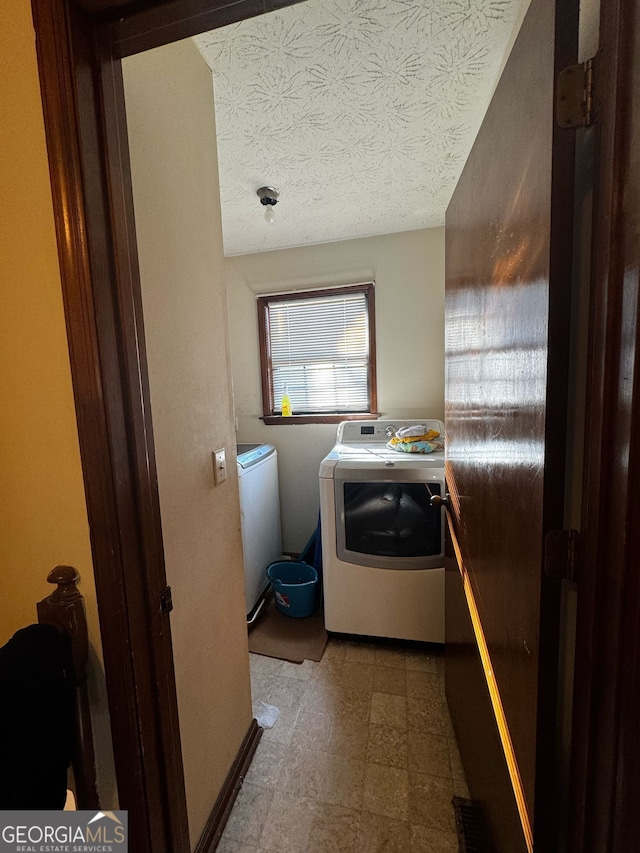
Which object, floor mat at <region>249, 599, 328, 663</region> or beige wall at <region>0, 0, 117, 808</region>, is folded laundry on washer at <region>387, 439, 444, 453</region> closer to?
floor mat at <region>249, 599, 328, 663</region>

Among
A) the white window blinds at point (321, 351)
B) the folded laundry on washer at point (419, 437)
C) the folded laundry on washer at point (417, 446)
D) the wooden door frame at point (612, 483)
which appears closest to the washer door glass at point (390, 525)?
the folded laundry on washer at point (417, 446)

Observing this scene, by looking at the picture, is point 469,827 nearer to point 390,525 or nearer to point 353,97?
point 390,525

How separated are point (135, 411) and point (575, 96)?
0.87m

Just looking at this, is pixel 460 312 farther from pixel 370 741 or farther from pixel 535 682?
pixel 370 741

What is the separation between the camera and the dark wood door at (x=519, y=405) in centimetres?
51

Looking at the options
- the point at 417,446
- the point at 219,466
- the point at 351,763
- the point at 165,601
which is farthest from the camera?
the point at 417,446

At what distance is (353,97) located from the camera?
4.07ft

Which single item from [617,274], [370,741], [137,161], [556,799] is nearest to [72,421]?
[137,161]

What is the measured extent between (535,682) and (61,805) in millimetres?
887

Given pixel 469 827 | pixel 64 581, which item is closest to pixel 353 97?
pixel 64 581

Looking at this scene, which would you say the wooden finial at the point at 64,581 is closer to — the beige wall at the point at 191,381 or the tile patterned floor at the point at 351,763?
the beige wall at the point at 191,381

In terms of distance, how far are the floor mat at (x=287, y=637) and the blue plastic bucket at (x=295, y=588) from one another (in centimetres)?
6

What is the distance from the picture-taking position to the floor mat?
1882 millimetres

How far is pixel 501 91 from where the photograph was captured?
0.70 m
